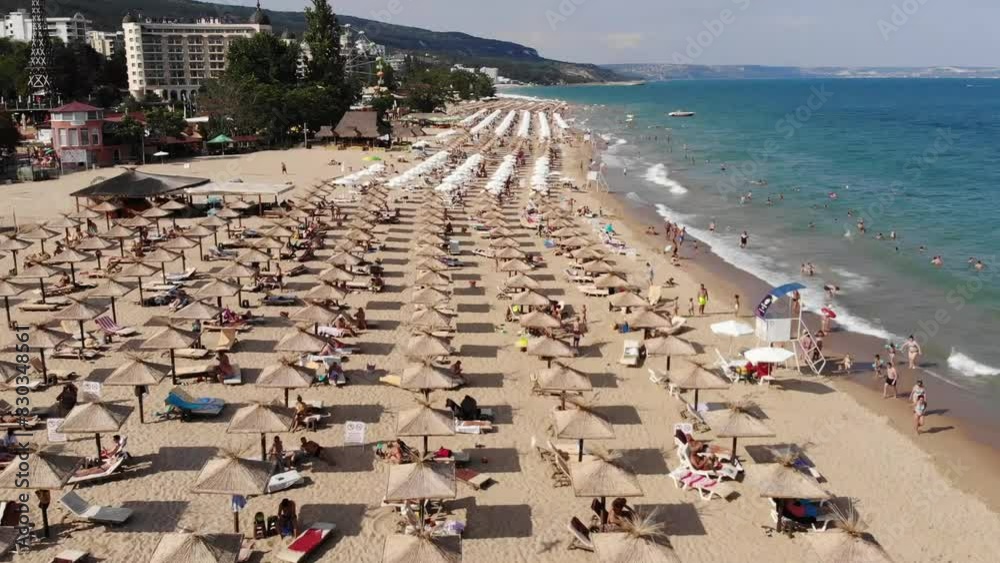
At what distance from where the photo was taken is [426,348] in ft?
53.5

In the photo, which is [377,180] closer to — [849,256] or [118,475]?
[849,256]

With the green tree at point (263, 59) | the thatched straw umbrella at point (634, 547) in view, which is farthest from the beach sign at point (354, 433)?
the green tree at point (263, 59)

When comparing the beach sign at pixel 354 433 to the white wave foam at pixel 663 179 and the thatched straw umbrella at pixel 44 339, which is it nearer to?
the thatched straw umbrella at pixel 44 339

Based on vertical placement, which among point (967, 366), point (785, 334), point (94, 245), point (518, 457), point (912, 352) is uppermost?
point (94, 245)

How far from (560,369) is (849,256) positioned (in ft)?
65.3

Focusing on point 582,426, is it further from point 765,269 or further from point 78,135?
point 78,135

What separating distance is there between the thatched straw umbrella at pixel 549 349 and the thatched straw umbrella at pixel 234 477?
663 centimetres

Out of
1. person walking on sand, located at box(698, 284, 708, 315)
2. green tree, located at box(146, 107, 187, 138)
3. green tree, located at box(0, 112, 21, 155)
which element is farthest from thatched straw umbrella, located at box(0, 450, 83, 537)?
green tree, located at box(146, 107, 187, 138)

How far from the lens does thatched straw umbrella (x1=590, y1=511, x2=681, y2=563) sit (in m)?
9.40

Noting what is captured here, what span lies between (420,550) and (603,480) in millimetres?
2984

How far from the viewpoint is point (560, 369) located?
1488cm

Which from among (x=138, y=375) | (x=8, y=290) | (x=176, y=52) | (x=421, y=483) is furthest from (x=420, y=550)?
(x=176, y=52)

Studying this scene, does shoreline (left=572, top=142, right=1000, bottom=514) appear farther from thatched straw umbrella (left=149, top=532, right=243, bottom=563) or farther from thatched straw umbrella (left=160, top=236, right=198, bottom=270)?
thatched straw umbrella (left=160, top=236, right=198, bottom=270)

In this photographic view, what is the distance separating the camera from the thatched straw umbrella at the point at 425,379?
14.4m
